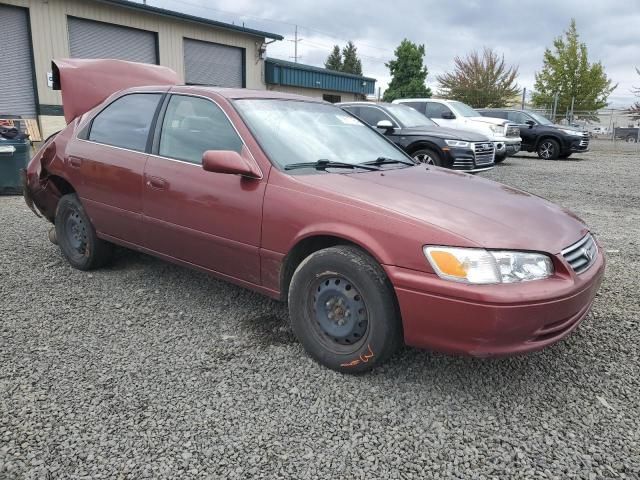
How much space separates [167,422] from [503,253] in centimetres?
175

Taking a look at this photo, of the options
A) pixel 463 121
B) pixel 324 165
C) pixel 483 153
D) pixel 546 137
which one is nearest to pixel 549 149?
pixel 546 137

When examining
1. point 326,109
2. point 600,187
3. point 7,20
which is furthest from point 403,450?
point 7,20

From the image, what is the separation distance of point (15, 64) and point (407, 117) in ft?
34.9

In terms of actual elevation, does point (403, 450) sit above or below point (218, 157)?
below

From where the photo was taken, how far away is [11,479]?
6.48 feet

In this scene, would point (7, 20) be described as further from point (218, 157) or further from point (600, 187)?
point (600, 187)

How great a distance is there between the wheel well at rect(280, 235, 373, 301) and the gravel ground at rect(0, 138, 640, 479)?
0.40m

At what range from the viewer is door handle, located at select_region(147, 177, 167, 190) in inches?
138

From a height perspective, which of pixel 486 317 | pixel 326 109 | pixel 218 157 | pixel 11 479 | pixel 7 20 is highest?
pixel 7 20

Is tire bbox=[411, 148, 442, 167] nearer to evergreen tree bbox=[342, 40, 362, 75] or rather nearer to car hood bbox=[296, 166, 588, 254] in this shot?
car hood bbox=[296, 166, 588, 254]

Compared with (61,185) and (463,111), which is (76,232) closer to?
(61,185)

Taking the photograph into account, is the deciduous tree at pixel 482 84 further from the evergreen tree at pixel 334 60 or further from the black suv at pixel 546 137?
the evergreen tree at pixel 334 60

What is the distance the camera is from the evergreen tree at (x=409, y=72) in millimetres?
37938

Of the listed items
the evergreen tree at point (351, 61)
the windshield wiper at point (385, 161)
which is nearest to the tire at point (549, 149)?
the windshield wiper at point (385, 161)
